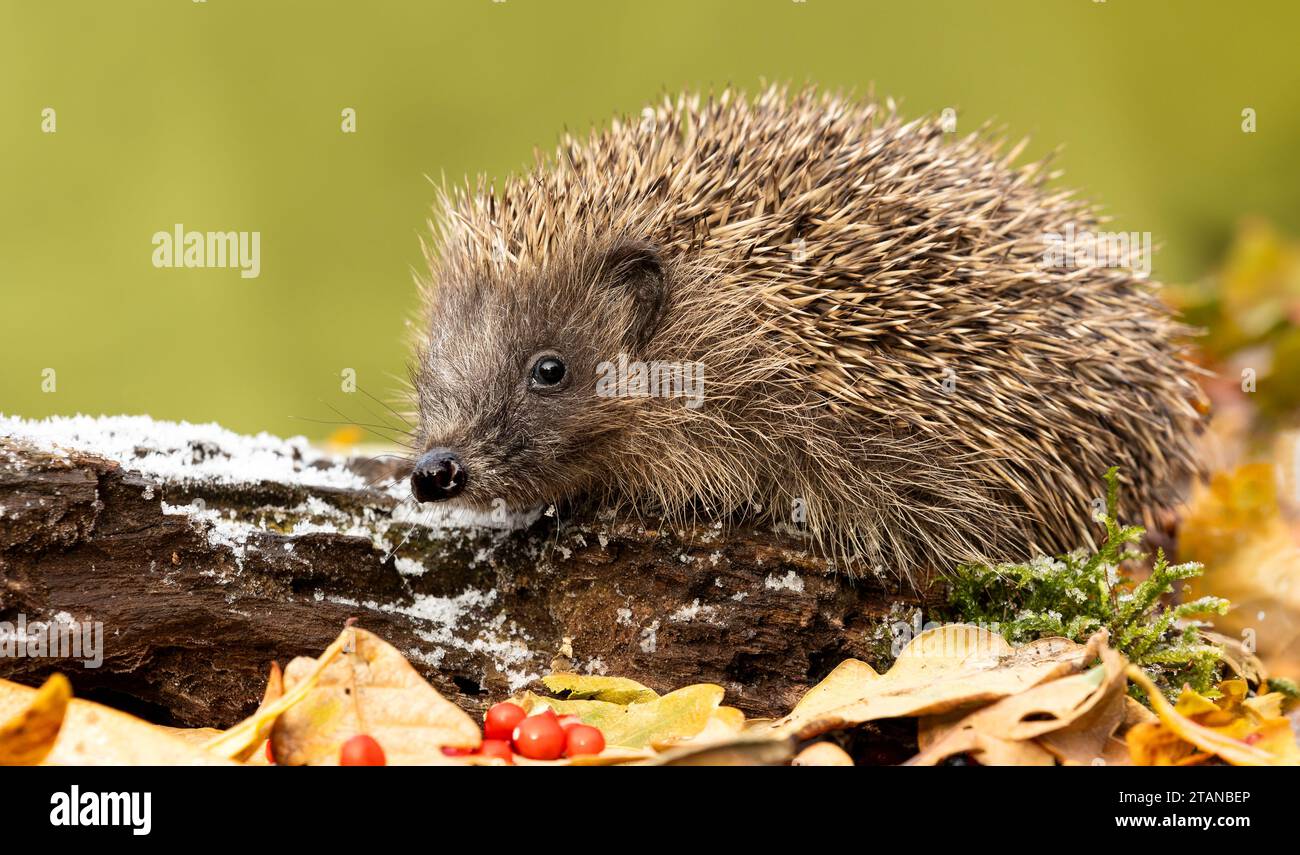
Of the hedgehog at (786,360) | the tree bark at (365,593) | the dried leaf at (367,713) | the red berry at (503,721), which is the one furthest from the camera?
the hedgehog at (786,360)

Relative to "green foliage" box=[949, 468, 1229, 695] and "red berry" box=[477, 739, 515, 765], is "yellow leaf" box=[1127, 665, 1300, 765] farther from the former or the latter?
"red berry" box=[477, 739, 515, 765]

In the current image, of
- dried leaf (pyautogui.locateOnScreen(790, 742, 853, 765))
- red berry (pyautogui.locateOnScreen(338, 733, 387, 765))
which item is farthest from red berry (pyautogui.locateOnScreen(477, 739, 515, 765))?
dried leaf (pyautogui.locateOnScreen(790, 742, 853, 765))

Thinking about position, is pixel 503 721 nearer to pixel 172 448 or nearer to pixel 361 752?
pixel 361 752

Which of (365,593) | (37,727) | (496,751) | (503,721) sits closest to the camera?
(37,727)

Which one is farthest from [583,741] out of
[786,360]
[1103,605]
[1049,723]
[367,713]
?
[1103,605]

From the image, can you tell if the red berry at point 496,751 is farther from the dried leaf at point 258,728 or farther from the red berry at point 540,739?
the dried leaf at point 258,728

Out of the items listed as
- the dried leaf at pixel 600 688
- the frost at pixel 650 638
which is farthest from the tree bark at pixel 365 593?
the dried leaf at pixel 600 688

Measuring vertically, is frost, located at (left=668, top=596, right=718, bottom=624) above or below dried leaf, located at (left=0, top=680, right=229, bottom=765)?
above
